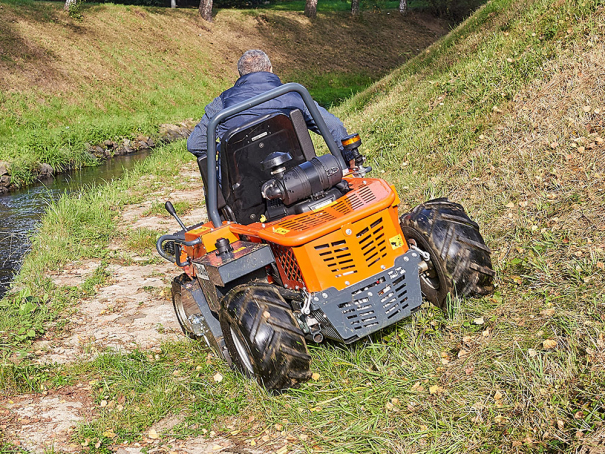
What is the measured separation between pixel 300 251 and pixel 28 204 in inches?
389

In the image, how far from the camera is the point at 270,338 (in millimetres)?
3908

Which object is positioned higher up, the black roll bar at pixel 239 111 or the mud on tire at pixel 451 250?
the black roll bar at pixel 239 111

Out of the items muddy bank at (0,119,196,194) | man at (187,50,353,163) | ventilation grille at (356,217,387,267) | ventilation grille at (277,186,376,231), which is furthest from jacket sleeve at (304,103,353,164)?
muddy bank at (0,119,196,194)

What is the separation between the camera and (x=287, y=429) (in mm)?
3883

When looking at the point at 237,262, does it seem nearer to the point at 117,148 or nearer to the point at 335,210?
the point at 335,210

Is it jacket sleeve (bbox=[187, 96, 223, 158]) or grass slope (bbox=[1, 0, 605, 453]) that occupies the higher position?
jacket sleeve (bbox=[187, 96, 223, 158])

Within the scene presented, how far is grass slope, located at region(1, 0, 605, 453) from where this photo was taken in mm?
3471

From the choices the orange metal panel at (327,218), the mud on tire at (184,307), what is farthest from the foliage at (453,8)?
the orange metal panel at (327,218)

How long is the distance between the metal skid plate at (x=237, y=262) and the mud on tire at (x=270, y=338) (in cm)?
14

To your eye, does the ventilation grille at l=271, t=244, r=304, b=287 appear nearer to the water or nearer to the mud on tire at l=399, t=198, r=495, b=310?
the mud on tire at l=399, t=198, r=495, b=310

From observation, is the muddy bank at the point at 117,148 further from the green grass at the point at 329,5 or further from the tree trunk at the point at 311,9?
A: the green grass at the point at 329,5

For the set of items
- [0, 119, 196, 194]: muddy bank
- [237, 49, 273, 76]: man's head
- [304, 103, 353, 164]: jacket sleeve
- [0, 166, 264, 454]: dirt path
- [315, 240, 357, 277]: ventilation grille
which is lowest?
[0, 119, 196, 194]: muddy bank

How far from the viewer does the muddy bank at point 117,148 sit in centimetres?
1398

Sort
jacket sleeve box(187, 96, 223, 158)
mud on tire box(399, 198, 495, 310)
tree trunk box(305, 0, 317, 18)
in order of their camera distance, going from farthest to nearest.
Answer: tree trunk box(305, 0, 317, 18) → jacket sleeve box(187, 96, 223, 158) → mud on tire box(399, 198, 495, 310)
